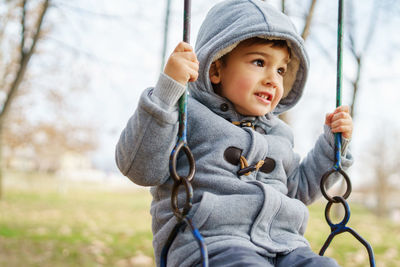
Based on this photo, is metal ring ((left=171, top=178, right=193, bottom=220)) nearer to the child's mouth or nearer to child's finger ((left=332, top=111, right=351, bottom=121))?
the child's mouth

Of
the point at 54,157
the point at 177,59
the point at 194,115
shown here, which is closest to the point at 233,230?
the point at 194,115

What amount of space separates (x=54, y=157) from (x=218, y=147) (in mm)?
24381

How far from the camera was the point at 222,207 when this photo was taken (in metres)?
1.23

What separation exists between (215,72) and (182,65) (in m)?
0.34

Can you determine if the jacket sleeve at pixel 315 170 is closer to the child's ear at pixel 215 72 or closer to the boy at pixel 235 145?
the boy at pixel 235 145

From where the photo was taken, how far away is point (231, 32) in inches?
55.8

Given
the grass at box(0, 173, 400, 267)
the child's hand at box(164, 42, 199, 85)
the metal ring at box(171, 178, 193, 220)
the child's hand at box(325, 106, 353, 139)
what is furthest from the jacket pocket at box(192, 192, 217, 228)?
the grass at box(0, 173, 400, 267)

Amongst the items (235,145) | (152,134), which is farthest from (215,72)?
(152,134)

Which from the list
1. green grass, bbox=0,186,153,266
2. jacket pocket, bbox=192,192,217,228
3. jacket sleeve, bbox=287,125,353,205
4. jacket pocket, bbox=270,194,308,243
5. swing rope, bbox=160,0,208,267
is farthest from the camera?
green grass, bbox=0,186,153,266

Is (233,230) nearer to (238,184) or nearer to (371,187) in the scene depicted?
(238,184)

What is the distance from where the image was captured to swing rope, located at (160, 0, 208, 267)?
999 mm

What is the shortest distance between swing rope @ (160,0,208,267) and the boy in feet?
0.17

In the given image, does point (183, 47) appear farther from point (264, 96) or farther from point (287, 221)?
point (287, 221)

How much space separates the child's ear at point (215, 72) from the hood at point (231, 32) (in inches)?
1.8
